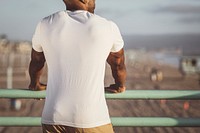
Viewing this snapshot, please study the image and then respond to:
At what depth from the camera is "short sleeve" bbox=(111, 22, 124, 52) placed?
7.60 feet

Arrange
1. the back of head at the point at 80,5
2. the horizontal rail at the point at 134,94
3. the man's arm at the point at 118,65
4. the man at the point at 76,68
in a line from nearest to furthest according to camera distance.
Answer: the man at the point at 76,68 → the back of head at the point at 80,5 → the man's arm at the point at 118,65 → the horizontal rail at the point at 134,94

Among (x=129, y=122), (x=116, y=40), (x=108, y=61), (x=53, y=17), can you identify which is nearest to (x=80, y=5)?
(x=53, y=17)

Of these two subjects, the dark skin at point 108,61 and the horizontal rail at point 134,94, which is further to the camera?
the horizontal rail at point 134,94

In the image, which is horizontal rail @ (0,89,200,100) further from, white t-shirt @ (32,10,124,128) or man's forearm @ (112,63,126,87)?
white t-shirt @ (32,10,124,128)

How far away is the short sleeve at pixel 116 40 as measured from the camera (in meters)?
2.32

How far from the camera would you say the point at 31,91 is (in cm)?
282

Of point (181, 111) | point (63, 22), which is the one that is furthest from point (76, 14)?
point (181, 111)

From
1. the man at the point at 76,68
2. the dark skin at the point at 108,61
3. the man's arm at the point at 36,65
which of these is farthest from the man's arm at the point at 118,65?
the man's arm at the point at 36,65

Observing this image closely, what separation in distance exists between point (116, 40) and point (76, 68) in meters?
0.27

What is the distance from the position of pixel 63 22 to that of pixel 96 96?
414 mm

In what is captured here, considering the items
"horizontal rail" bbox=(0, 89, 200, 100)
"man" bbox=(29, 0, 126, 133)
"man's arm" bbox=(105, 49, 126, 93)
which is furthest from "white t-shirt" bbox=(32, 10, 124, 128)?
"horizontal rail" bbox=(0, 89, 200, 100)

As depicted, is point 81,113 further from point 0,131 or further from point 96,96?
point 0,131

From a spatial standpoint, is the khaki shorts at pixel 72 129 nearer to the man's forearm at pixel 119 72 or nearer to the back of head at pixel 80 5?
the man's forearm at pixel 119 72

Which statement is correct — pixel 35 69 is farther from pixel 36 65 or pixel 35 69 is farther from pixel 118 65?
pixel 118 65
